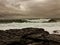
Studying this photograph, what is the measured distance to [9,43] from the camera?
493 inches

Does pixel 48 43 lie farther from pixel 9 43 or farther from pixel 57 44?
pixel 9 43

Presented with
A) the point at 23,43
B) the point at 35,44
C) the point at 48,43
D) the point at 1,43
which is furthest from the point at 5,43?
the point at 48,43

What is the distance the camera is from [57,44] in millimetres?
12695

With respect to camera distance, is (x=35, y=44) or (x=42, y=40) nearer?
(x=35, y=44)

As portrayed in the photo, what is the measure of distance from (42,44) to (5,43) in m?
2.87

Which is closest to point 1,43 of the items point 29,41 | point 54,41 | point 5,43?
point 5,43

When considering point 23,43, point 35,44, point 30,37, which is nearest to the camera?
point 35,44

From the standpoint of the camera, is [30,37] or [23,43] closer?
[23,43]

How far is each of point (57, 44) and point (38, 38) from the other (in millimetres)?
1707

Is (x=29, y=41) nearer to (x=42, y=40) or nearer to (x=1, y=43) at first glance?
(x=42, y=40)

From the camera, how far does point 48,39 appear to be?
13.4m

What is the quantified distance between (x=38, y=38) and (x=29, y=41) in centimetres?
86

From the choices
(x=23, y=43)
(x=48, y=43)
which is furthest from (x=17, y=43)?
(x=48, y=43)

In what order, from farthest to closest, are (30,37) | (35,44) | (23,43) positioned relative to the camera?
1. (30,37)
2. (23,43)
3. (35,44)
